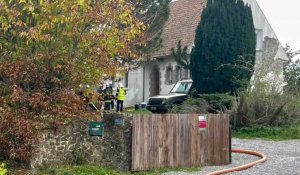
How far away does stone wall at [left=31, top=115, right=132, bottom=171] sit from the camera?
1260cm

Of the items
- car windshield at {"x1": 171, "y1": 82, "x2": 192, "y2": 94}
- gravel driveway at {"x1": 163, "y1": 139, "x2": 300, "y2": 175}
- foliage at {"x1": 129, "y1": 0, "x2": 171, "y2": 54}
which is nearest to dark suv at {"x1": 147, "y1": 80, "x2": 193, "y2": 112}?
car windshield at {"x1": 171, "y1": 82, "x2": 192, "y2": 94}

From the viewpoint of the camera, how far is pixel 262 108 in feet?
71.9

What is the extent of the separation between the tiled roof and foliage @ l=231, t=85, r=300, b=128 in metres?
10.8

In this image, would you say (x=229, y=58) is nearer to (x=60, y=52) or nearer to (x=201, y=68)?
(x=201, y=68)

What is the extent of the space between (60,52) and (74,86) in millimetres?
988

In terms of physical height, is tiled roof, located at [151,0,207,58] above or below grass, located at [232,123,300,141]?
above

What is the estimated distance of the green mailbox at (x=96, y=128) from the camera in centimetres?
1322

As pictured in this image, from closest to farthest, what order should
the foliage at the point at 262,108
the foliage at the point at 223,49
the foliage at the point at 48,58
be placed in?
1. the foliage at the point at 48,58
2. the foliage at the point at 262,108
3. the foliage at the point at 223,49

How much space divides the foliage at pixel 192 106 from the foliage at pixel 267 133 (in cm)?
177

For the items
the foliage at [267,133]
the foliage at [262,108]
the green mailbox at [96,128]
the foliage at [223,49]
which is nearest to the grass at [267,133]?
the foliage at [267,133]

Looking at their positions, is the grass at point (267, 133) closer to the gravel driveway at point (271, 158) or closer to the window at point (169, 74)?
the gravel driveway at point (271, 158)

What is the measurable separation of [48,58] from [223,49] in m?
16.0

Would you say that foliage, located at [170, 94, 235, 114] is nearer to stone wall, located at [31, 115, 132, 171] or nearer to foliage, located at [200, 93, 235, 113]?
foliage, located at [200, 93, 235, 113]

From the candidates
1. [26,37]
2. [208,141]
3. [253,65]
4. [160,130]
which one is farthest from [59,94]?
[253,65]
